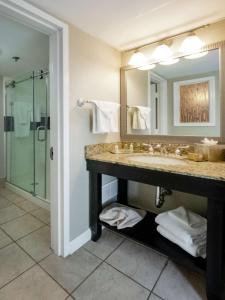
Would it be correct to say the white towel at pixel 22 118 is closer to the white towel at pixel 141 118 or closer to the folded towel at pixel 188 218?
the white towel at pixel 141 118

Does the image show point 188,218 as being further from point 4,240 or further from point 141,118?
point 4,240

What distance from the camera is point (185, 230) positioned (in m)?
1.32

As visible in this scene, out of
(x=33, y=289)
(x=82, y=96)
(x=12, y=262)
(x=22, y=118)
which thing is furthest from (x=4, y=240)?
(x=22, y=118)

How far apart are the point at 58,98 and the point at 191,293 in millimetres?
1678

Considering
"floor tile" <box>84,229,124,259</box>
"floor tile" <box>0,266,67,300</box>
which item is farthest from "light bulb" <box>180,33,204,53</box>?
"floor tile" <box>0,266,67,300</box>

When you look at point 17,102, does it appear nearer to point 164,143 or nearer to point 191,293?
point 164,143

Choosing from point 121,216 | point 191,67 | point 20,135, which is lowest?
point 121,216

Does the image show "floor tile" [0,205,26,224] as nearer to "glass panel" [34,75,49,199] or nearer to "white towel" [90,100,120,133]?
"glass panel" [34,75,49,199]

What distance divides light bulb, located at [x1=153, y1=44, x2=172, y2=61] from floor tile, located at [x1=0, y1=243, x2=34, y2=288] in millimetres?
2125

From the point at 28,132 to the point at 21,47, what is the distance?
1282 millimetres

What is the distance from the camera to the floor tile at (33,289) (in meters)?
1.20

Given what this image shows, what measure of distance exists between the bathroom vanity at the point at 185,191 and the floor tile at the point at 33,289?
0.60 metres

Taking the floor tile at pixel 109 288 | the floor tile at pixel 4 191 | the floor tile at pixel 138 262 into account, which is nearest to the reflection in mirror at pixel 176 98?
the floor tile at pixel 138 262

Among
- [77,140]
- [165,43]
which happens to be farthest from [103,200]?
[165,43]
